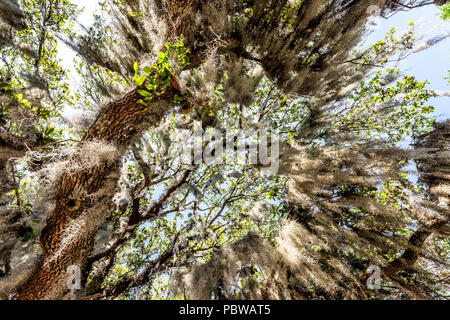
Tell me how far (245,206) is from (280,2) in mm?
3700

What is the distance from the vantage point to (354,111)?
3141 mm

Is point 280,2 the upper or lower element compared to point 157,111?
upper

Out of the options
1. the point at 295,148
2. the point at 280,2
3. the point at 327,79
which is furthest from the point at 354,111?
the point at 280,2

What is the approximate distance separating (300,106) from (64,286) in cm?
A: 441

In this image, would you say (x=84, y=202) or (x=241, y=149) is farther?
(x=241, y=149)

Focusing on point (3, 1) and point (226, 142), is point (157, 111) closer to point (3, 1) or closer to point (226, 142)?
point (226, 142)

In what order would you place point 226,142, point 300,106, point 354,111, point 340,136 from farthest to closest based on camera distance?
1. point 300,106
2. point 354,111
3. point 226,142
4. point 340,136

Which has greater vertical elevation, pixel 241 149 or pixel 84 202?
pixel 241 149

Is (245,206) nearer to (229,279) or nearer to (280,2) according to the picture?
(229,279)

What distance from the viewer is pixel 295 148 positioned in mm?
2100

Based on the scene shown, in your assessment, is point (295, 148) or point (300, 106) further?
point (300, 106)
